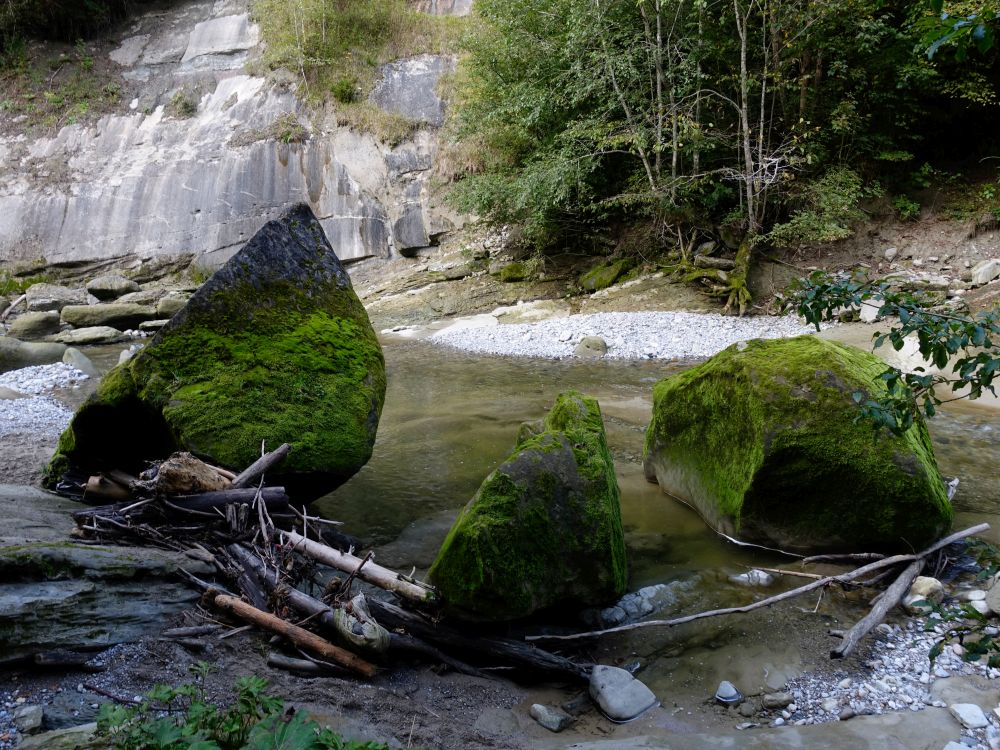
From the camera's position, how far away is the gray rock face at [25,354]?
485 inches

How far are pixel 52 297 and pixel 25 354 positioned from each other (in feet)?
35.5

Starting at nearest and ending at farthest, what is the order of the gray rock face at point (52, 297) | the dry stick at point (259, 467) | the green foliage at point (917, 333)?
the green foliage at point (917, 333) → the dry stick at point (259, 467) → the gray rock face at point (52, 297)

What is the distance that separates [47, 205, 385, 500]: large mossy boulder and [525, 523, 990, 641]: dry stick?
2098 mm

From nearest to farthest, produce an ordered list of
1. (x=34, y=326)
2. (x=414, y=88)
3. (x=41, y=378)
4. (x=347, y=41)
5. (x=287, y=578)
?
(x=287, y=578) < (x=41, y=378) < (x=34, y=326) < (x=414, y=88) < (x=347, y=41)

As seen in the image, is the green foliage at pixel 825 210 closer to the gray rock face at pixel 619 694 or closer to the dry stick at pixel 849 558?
the dry stick at pixel 849 558

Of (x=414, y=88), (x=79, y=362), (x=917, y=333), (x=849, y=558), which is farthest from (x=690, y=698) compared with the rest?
(x=414, y=88)

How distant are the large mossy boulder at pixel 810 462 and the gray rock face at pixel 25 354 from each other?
1317 centimetres

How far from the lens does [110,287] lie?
21562 millimetres

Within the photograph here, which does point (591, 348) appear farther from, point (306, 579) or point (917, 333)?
point (917, 333)

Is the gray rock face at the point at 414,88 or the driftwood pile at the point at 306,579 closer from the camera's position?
the driftwood pile at the point at 306,579

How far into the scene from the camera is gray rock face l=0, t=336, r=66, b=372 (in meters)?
12.3

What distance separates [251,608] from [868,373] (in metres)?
4.51

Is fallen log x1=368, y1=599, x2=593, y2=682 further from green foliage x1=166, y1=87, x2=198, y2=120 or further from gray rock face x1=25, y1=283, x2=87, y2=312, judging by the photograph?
green foliage x1=166, y1=87, x2=198, y2=120

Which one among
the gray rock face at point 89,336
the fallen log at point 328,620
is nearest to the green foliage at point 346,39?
the gray rock face at point 89,336
